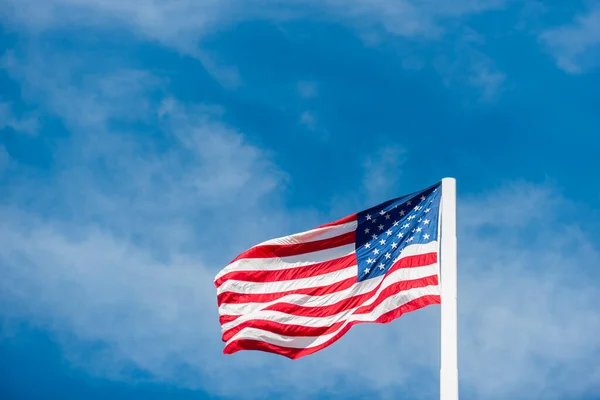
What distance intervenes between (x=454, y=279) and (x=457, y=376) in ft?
7.33

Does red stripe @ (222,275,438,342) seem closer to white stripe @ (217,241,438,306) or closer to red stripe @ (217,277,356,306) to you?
white stripe @ (217,241,438,306)

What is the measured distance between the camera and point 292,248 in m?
23.1

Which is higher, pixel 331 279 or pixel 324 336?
pixel 331 279

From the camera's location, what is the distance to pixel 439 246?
20.4 meters

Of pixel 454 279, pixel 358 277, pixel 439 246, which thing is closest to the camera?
pixel 454 279

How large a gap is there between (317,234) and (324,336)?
2.69 metres

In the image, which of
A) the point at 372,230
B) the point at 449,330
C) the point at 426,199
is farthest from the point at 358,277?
the point at 449,330

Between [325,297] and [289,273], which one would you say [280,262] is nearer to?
[289,273]

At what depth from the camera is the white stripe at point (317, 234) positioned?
22.5 meters

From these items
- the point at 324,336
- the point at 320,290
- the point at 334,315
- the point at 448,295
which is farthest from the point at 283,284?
the point at 448,295

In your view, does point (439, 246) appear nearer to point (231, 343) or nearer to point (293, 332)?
point (293, 332)

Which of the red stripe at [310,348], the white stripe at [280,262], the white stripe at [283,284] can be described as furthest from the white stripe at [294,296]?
the red stripe at [310,348]

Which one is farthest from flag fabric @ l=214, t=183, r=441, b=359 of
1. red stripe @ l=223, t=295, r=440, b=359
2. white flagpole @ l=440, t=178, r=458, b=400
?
white flagpole @ l=440, t=178, r=458, b=400

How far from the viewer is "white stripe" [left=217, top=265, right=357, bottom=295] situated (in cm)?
2234
